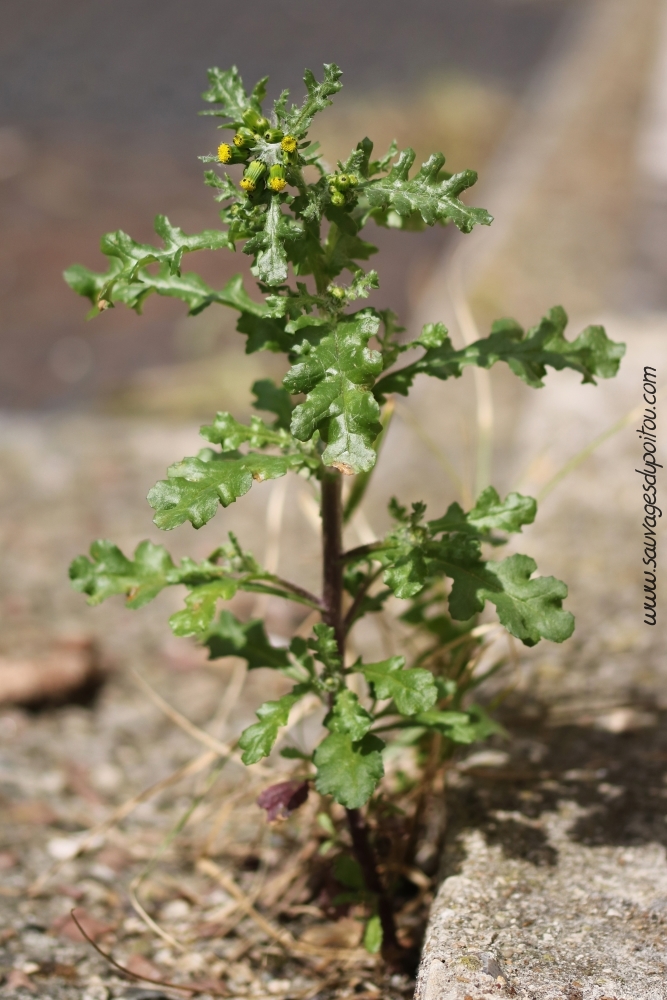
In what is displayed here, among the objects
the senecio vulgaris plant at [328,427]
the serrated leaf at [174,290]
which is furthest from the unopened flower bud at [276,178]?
the serrated leaf at [174,290]

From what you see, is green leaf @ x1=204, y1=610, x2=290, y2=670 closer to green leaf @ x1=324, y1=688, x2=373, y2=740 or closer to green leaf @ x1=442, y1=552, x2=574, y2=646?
green leaf @ x1=324, y1=688, x2=373, y2=740

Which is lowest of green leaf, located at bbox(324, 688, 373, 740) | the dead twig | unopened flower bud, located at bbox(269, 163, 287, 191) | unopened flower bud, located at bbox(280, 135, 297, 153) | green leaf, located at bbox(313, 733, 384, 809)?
the dead twig

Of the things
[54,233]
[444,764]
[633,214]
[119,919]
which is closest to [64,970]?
[119,919]

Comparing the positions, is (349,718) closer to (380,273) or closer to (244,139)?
(244,139)

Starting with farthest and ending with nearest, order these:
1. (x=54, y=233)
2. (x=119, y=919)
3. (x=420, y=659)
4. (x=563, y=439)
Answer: (x=54, y=233) < (x=563, y=439) < (x=420, y=659) < (x=119, y=919)

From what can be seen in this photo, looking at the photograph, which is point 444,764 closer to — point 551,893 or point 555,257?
point 551,893

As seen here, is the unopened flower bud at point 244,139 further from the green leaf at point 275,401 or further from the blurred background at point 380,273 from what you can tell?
the blurred background at point 380,273

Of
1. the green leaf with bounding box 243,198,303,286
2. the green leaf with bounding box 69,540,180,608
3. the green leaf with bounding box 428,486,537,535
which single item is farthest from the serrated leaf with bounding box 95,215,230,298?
the green leaf with bounding box 428,486,537,535
